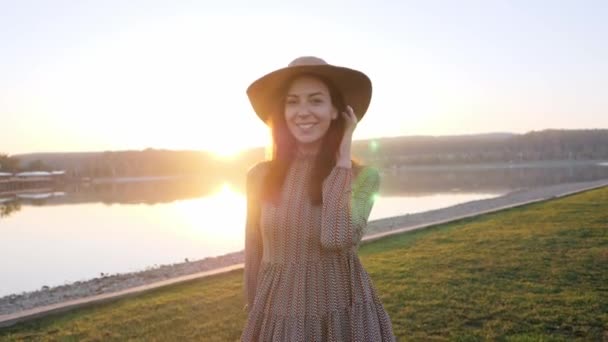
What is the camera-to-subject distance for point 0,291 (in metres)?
11.0

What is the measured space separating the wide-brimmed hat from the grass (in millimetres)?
2950

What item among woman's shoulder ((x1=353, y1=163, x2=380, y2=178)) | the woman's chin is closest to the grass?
woman's shoulder ((x1=353, y1=163, x2=380, y2=178))

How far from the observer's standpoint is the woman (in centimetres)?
213

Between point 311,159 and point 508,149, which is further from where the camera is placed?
point 508,149

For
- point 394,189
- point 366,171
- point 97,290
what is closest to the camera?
point 366,171

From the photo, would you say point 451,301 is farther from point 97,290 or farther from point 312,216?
point 97,290

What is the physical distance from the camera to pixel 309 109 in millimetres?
2260

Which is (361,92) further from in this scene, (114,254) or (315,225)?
(114,254)

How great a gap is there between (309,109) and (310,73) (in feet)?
0.50

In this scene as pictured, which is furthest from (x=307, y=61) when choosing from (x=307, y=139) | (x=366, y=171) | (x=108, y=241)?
(x=108, y=241)

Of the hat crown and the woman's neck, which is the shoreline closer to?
the woman's neck

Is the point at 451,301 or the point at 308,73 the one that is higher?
the point at 308,73

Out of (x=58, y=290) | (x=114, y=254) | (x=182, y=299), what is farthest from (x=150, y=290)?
(x=114, y=254)

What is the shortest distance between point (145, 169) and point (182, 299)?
112085mm
